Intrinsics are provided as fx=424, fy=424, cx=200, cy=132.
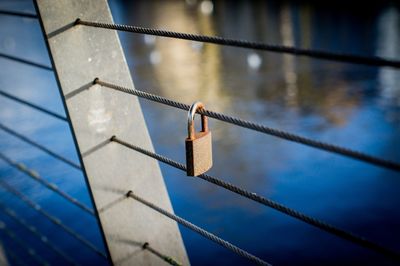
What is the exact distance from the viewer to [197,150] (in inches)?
45.3

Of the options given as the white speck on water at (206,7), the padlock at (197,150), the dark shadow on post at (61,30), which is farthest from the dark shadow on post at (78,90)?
the white speck on water at (206,7)

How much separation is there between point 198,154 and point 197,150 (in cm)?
1

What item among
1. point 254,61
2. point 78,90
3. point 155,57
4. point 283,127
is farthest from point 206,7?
point 78,90

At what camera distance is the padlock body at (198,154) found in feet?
3.73

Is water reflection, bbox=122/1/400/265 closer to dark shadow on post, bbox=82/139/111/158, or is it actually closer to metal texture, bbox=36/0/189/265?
metal texture, bbox=36/0/189/265

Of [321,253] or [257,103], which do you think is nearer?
[321,253]

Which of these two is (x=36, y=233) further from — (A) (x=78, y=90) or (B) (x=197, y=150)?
(B) (x=197, y=150)

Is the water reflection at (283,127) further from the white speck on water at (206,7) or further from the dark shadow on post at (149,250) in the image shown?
the white speck on water at (206,7)

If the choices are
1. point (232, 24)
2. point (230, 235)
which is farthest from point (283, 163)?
point (232, 24)

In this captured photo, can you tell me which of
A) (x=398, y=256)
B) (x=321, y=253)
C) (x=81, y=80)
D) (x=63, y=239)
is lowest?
(x=321, y=253)

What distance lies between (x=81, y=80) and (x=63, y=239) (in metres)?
6.88

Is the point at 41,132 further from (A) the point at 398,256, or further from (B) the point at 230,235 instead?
(A) the point at 398,256

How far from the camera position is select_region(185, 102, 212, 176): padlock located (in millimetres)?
1130

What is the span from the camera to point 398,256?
0.78m
